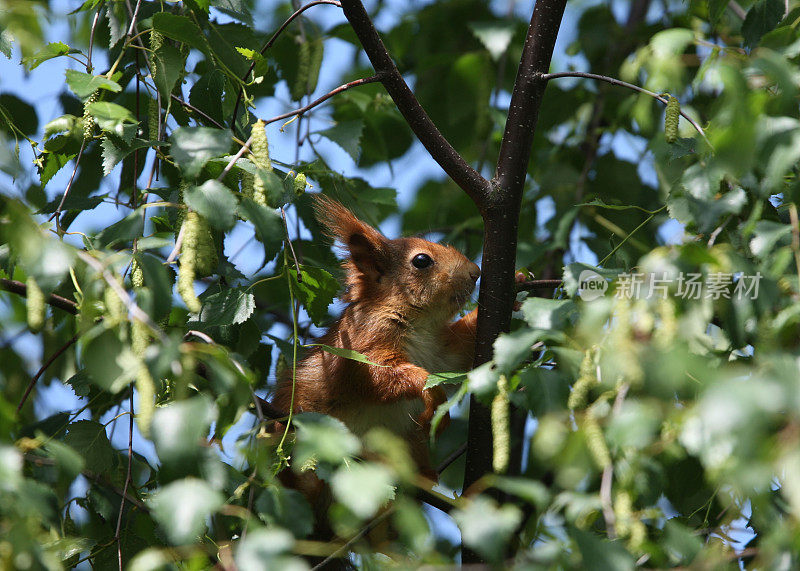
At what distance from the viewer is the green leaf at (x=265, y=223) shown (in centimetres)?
168

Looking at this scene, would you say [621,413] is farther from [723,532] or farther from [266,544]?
[723,532]

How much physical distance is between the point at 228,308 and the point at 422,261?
4.57 feet

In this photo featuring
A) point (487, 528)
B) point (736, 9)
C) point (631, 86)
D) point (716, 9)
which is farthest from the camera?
point (736, 9)

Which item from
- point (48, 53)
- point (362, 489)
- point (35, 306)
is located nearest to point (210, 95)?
point (48, 53)

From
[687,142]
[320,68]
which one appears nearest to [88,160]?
[320,68]

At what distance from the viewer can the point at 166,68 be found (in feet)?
7.23

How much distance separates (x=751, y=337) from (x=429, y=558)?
39.1 inches

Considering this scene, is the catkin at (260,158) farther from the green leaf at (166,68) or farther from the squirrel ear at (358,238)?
the squirrel ear at (358,238)

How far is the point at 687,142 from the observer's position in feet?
7.43

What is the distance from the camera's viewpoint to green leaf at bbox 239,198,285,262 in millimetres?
1677

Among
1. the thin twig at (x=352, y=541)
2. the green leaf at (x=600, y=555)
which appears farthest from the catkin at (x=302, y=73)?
the green leaf at (x=600, y=555)

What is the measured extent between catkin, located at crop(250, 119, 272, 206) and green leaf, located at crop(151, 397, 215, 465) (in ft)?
1.81

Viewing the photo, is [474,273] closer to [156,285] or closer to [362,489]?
[156,285]

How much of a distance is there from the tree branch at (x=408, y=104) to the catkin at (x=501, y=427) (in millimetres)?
939
